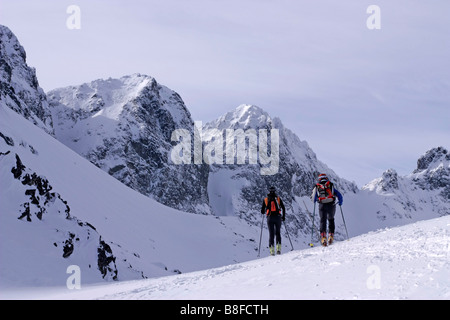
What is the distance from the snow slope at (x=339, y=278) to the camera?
8.76 m

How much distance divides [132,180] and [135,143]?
54.4 ft

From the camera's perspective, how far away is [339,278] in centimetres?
986

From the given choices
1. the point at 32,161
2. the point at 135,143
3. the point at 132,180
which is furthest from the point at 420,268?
the point at 135,143

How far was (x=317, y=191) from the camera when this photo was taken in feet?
54.7

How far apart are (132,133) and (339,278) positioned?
151 m

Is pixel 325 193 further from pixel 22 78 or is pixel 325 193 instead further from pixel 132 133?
pixel 132 133

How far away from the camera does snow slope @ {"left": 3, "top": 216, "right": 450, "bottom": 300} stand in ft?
28.7

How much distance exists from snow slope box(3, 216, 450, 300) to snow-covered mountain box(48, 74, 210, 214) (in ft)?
430

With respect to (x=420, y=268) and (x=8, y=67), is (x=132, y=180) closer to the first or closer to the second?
(x=8, y=67)

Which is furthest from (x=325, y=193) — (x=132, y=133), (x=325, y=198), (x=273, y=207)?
(x=132, y=133)

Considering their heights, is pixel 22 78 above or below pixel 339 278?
below

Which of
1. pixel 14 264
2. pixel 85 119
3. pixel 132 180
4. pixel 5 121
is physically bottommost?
pixel 132 180

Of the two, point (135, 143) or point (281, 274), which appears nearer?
point (281, 274)

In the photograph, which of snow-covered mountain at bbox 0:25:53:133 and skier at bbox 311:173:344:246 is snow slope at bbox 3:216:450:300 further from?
snow-covered mountain at bbox 0:25:53:133
